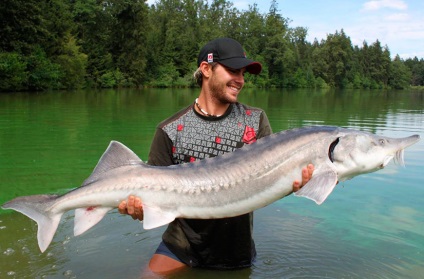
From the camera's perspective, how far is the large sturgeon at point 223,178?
10.8ft

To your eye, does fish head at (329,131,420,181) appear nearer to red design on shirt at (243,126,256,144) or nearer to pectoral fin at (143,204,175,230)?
red design on shirt at (243,126,256,144)

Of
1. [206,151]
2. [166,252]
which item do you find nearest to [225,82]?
[206,151]

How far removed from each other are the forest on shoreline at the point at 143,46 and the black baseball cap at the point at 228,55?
101 feet

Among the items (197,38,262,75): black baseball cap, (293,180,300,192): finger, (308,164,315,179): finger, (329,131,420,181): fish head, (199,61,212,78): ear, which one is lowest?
(293,180,300,192): finger

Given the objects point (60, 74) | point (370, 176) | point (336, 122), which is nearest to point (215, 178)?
point (370, 176)

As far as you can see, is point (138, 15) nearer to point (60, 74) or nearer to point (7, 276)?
point (60, 74)

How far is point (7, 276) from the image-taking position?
4.50 meters

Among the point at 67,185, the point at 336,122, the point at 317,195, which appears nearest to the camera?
the point at 317,195

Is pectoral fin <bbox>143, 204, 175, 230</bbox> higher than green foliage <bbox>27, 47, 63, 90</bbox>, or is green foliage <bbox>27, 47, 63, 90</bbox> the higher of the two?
green foliage <bbox>27, 47, 63, 90</bbox>

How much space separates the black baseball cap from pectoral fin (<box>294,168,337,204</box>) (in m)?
1.20

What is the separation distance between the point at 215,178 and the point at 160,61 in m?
64.6

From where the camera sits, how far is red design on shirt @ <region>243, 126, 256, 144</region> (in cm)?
409

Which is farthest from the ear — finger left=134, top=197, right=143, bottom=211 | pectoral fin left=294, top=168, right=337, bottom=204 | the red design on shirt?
pectoral fin left=294, top=168, right=337, bottom=204

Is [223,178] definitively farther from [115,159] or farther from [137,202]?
[115,159]
